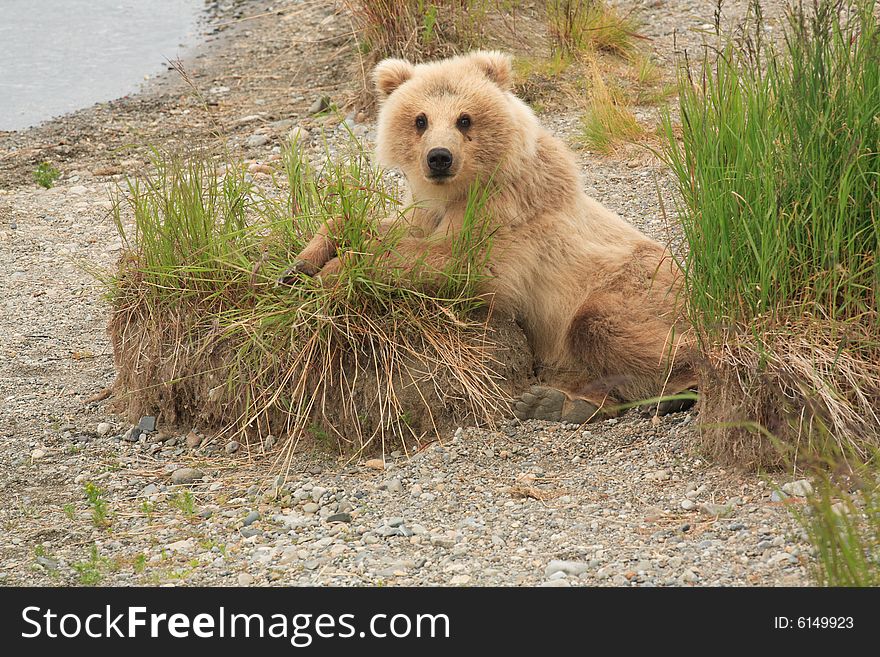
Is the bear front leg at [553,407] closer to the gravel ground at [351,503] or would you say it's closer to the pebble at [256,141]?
the gravel ground at [351,503]

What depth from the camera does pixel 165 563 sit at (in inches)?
147

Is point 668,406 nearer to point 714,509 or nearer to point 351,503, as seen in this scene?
point 714,509

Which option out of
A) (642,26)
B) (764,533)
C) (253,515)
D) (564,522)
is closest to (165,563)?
(253,515)

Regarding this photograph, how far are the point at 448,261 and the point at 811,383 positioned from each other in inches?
64.8

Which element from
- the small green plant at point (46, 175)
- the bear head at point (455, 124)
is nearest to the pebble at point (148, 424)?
the bear head at point (455, 124)

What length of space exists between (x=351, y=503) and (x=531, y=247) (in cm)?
143

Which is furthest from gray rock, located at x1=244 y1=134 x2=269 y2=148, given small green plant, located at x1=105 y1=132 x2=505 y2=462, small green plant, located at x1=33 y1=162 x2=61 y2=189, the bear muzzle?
the bear muzzle

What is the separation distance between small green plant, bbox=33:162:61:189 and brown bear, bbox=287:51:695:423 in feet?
15.3

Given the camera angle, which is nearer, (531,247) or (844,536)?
(844,536)

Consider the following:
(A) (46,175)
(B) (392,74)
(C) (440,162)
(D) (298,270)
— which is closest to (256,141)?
(A) (46,175)

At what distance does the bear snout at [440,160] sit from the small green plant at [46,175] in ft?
17.0

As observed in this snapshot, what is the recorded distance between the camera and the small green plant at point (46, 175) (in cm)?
864

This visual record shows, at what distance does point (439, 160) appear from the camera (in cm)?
452
